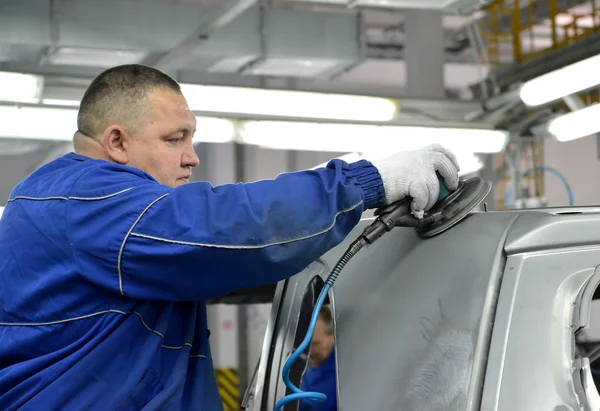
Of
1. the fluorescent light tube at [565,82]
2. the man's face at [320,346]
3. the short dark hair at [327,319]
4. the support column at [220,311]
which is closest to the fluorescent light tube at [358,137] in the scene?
the fluorescent light tube at [565,82]

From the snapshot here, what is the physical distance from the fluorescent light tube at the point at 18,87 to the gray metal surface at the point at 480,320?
413cm

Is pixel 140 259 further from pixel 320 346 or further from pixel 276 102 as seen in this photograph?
pixel 276 102

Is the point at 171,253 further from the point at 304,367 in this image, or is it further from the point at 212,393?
the point at 304,367

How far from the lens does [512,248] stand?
178cm

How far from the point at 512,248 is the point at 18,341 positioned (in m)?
1.09

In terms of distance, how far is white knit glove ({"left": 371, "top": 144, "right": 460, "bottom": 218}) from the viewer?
1.96m

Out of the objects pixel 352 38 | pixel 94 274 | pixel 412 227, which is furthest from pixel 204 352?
pixel 352 38

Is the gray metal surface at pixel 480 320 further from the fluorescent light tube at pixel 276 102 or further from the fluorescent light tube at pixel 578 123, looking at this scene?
the fluorescent light tube at pixel 578 123

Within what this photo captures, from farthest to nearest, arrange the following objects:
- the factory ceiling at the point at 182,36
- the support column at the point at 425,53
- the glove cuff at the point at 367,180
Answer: the support column at the point at 425,53 < the factory ceiling at the point at 182,36 < the glove cuff at the point at 367,180

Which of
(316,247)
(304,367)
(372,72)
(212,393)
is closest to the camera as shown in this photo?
(316,247)

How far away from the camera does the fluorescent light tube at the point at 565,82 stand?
18.1ft

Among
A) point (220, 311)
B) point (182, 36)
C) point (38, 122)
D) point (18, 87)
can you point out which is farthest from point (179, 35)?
point (220, 311)

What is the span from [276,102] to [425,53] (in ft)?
11.0

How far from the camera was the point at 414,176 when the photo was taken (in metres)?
1.97
